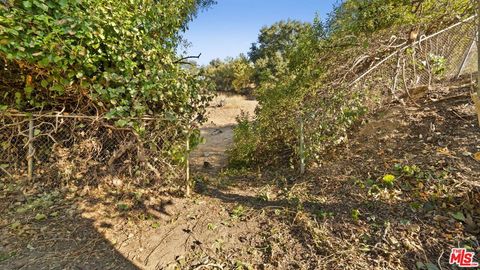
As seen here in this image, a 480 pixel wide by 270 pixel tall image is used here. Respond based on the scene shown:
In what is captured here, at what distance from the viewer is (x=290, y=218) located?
9.14 ft

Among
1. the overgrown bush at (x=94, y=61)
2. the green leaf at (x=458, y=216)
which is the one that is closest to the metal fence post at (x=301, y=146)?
the overgrown bush at (x=94, y=61)

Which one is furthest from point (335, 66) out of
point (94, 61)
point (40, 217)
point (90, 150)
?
point (40, 217)

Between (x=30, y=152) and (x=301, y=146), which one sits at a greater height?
(x=301, y=146)

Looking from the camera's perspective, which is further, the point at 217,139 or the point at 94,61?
the point at 217,139

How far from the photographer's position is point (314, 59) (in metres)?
4.31

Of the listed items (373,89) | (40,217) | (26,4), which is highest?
(26,4)

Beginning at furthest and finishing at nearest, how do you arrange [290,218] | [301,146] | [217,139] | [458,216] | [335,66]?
[217,139] < [335,66] < [301,146] < [290,218] < [458,216]

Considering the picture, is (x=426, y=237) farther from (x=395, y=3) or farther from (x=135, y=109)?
(x=395, y=3)

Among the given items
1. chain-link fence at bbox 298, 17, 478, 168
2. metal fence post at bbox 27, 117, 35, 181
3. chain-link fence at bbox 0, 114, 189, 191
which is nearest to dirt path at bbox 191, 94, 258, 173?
chain-link fence at bbox 0, 114, 189, 191

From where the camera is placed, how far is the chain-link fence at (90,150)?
3238 millimetres

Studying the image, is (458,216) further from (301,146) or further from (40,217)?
(40,217)

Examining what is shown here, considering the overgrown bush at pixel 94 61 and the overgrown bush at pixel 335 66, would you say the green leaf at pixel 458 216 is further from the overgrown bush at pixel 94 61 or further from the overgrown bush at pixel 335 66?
the overgrown bush at pixel 94 61

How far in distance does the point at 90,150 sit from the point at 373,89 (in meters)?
4.40

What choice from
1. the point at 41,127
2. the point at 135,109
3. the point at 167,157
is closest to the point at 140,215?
the point at 167,157
